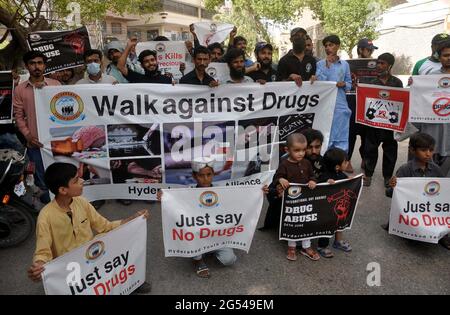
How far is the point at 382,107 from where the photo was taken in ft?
16.6

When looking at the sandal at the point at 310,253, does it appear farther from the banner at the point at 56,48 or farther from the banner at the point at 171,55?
the banner at the point at 171,55

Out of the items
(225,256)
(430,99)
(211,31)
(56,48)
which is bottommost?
(225,256)

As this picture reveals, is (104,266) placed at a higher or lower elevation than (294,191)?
lower

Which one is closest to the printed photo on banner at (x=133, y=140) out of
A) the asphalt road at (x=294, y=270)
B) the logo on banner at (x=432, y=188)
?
the asphalt road at (x=294, y=270)

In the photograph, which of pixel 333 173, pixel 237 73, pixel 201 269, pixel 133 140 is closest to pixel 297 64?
pixel 237 73

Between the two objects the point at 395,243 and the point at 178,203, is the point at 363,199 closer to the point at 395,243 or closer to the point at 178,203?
the point at 395,243

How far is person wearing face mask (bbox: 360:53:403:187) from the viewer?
16.5 feet

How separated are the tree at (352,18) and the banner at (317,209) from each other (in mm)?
17281

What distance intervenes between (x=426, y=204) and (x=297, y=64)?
2587mm

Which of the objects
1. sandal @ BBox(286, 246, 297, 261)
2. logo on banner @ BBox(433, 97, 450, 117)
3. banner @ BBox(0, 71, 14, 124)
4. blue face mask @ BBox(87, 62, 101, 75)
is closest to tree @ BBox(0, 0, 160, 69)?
blue face mask @ BBox(87, 62, 101, 75)

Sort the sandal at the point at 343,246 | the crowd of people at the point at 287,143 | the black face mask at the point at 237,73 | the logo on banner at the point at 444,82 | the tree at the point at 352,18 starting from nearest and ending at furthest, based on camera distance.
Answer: the crowd of people at the point at 287,143 → the sandal at the point at 343,246 → the logo on banner at the point at 444,82 → the black face mask at the point at 237,73 → the tree at the point at 352,18

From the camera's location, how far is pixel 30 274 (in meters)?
2.19

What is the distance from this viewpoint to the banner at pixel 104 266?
7.59ft

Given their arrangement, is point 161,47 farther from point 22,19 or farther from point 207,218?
point 207,218
